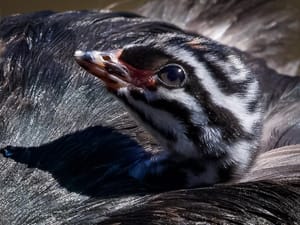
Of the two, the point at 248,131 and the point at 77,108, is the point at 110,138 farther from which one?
the point at 248,131

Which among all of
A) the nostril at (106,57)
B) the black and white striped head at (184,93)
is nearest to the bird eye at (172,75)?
the black and white striped head at (184,93)

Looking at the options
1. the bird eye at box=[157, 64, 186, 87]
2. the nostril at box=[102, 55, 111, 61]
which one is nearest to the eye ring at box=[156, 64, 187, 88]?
the bird eye at box=[157, 64, 186, 87]

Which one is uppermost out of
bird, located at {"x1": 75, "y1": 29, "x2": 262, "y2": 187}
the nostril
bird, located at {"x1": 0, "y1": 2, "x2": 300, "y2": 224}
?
the nostril

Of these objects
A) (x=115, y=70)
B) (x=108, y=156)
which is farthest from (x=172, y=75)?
(x=108, y=156)

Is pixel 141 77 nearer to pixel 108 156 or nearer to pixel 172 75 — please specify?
pixel 172 75

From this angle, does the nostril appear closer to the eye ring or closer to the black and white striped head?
the black and white striped head

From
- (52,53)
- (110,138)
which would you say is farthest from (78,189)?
(52,53)

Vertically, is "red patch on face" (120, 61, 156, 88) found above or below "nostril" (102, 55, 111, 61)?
below
